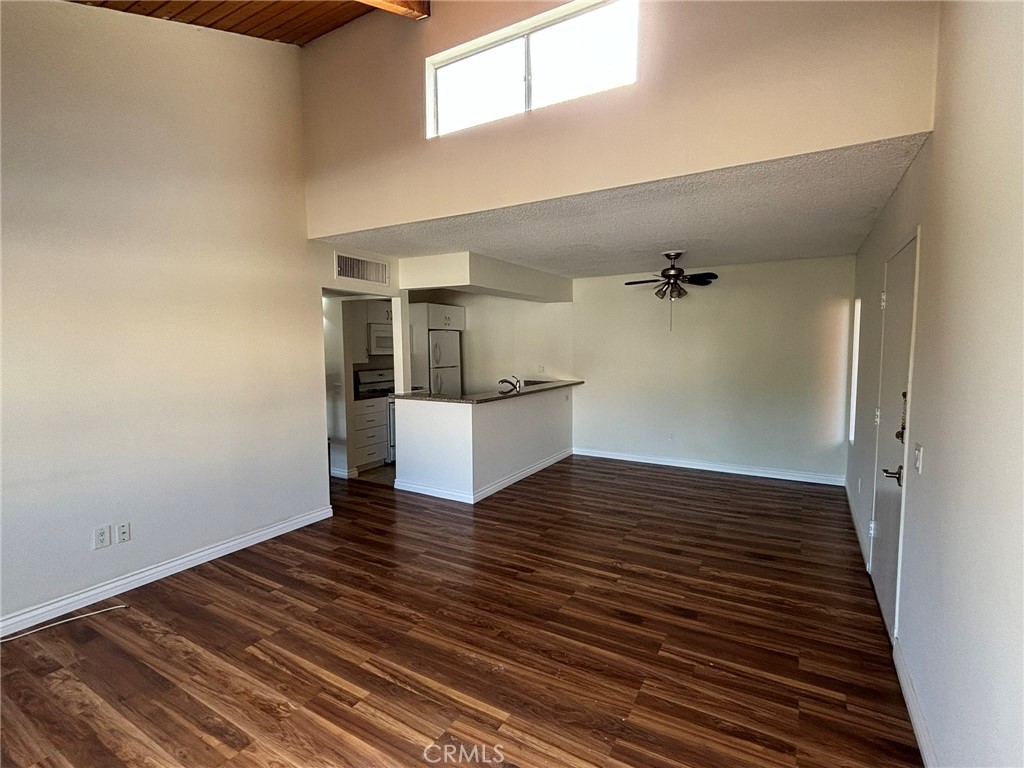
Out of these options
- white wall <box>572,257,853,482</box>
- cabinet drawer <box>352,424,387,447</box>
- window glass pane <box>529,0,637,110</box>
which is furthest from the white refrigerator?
window glass pane <box>529,0,637,110</box>

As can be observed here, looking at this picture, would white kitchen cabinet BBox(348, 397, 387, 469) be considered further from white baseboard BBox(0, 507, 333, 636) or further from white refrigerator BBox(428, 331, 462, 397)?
white baseboard BBox(0, 507, 333, 636)

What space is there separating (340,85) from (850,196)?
3657mm

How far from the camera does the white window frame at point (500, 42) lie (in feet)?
9.08

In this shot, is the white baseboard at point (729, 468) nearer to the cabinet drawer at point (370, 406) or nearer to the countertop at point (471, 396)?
the countertop at point (471, 396)

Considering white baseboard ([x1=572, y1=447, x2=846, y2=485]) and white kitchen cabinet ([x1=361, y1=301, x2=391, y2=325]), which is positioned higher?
white kitchen cabinet ([x1=361, y1=301, x2=391, y2=325])

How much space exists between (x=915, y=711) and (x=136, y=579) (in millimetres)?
4178

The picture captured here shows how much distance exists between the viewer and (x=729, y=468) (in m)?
5.63

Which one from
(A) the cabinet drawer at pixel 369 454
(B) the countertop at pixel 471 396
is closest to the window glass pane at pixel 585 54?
(B) the countertop at pixel 471 396

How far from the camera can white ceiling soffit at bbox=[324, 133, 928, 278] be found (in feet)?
7.89

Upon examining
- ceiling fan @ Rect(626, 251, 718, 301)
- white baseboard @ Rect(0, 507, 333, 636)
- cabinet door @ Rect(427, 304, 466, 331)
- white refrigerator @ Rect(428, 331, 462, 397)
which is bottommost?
white baseboard @ Rect(0, 507, 333, 636)

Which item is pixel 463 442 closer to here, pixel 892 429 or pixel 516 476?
pixel 516 476

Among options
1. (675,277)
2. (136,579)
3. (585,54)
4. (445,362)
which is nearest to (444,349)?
(445,362)

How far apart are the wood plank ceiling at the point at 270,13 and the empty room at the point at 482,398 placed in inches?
1.2

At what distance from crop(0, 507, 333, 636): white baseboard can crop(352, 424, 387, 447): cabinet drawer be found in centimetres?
158
